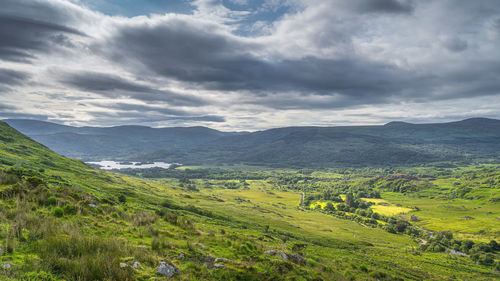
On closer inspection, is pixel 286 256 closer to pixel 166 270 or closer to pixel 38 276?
pixel 166 270

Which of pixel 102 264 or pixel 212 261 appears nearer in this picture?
pixel 102 264

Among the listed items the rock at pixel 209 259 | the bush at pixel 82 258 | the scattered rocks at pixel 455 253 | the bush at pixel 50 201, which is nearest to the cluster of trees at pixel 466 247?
the scattered rocks at pixel 455 253

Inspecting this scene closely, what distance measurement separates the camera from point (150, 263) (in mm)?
11922

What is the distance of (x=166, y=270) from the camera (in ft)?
37.8

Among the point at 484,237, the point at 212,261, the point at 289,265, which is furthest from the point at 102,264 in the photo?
the point at 484,237

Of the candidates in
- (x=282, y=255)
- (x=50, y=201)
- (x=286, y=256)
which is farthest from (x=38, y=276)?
(x=286, y=256)

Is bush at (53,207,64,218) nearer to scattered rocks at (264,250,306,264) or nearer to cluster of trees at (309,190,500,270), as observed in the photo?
scattered rocks at (264,250,306,264)

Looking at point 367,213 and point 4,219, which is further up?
point 4,219

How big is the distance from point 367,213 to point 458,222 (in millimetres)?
59737

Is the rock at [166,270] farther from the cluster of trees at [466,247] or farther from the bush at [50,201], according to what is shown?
the cluster of trees at [466,247]

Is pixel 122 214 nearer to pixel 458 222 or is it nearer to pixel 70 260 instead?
pixel 70 260

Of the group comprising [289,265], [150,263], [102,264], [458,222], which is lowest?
[458,222]

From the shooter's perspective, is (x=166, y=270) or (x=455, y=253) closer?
(x=166, y=270)

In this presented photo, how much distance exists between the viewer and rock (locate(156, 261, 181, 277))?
1128cm
